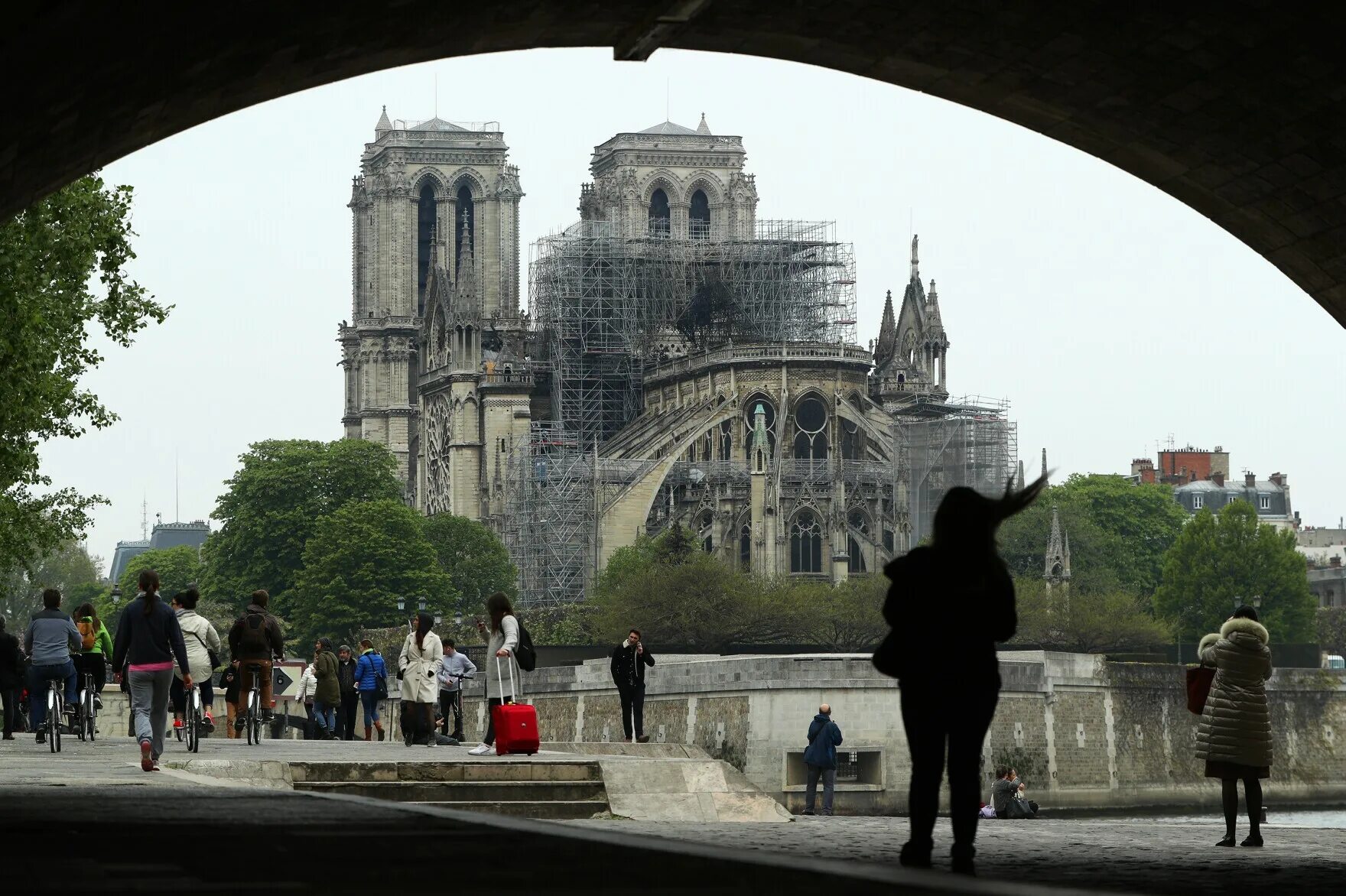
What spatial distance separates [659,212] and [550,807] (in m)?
93.0

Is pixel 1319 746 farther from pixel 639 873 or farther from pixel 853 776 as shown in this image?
pixel 639 873

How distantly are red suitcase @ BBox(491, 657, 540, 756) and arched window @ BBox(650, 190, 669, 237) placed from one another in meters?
88.5

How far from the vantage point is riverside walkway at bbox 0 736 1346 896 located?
6.68m

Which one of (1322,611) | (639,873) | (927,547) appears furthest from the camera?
(1322,611)

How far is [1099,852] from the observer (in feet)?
39.2

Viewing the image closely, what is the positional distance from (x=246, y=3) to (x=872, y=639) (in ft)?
216

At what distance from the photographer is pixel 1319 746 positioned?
61281 millimetres

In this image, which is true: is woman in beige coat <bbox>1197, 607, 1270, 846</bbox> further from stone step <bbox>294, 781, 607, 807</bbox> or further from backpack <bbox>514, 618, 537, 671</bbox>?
backpack <bbox>514, 618, 537, 671</bbox>

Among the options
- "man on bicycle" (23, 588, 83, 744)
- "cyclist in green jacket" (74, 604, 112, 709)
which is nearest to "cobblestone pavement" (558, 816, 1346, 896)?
"man on bicycle" (23, 588, 83, 744)

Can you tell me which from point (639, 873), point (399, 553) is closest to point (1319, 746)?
point (399, 553)

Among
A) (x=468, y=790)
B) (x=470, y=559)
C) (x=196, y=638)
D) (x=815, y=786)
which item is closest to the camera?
(x=468, y=790)

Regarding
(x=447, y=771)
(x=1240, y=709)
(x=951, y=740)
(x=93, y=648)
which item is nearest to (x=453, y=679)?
(x=93, y=648)

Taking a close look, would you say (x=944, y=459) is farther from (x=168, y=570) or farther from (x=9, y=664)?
(x=9, y=664)

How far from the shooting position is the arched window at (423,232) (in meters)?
111
